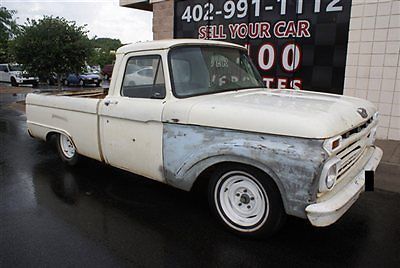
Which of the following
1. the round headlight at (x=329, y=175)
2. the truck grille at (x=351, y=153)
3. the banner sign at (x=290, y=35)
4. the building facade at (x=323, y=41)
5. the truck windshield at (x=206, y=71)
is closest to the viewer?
the round headlight at (x=329, y=175)

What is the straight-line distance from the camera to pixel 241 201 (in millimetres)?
3361

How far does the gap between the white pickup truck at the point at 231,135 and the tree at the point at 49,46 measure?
31.2ft

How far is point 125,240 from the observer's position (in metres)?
3.35

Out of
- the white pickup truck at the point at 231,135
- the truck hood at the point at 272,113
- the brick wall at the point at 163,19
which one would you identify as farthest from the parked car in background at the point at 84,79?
the truck hood at the point at 272,113

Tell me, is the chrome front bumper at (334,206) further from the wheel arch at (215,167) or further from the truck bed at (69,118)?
the truck bed at (69,118)

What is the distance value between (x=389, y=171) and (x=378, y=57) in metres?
2.86

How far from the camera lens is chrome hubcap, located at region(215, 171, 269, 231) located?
3.22 m

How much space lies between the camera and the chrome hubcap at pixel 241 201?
3225 millimetres

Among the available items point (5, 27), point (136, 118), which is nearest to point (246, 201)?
point (136, 118)

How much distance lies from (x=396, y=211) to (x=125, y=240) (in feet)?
10.1

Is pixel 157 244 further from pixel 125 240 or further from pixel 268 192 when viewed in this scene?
pixel 268 192

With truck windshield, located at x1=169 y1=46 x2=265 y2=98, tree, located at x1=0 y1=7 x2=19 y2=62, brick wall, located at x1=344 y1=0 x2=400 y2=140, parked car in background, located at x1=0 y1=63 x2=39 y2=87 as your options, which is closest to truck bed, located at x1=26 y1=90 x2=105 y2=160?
truck windshield, located at x1=169 y1=46 x2=265 y2=98

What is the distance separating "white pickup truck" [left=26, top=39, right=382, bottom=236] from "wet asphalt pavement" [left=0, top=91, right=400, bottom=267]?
34cm

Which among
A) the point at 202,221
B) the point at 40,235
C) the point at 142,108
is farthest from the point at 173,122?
the point at 40,235
